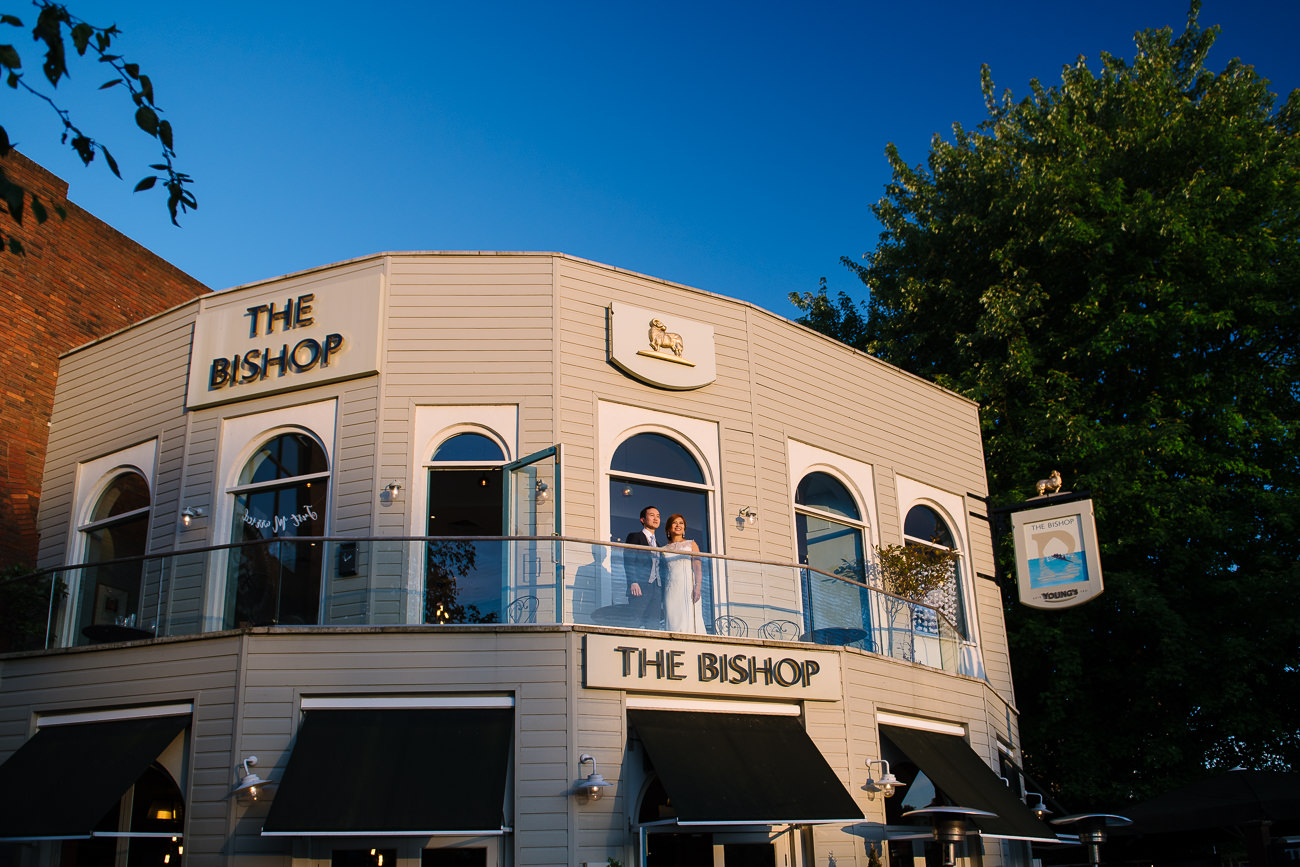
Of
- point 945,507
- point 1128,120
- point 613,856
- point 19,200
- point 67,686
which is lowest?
point 613,856

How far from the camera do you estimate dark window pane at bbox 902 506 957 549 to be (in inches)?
643

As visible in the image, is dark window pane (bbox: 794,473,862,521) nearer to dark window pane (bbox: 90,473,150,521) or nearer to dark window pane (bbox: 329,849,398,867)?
dark window pane (bbox: 329,849,398,867)

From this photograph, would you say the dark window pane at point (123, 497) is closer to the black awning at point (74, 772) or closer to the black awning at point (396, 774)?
the black awning at point (74, 772)

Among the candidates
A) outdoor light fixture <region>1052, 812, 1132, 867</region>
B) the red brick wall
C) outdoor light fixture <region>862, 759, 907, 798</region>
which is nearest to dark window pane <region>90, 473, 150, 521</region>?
the red brick wall

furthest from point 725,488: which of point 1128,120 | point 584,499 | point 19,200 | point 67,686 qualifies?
point 1128,120

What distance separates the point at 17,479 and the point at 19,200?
418 inches

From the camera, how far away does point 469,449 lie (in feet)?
42.9

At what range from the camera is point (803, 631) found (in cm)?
1277

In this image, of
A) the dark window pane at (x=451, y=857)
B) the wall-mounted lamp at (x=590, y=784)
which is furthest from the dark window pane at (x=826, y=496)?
the dark window pane at (x=451, y=857)

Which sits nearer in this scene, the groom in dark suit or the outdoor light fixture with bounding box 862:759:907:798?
the groom in dark suit

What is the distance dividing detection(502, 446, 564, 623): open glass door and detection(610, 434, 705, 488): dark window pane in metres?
1.20

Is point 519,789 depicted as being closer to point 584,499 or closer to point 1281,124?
point 584,499

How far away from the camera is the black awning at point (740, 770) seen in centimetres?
1059

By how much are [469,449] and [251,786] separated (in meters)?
4.33
